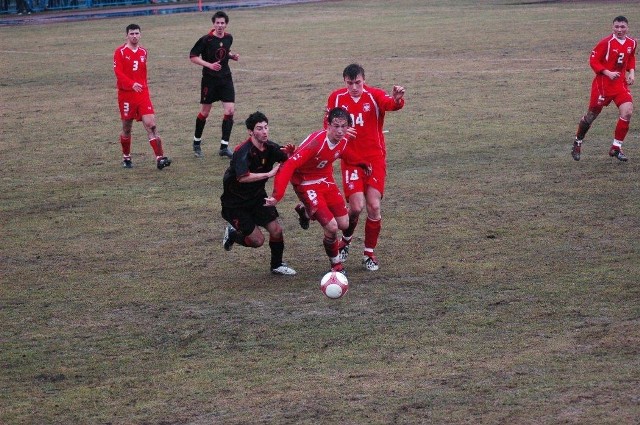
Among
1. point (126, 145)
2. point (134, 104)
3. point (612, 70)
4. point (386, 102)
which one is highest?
point (386, 102)

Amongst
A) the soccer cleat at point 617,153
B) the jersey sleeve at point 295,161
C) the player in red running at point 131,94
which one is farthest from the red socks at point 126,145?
the soccer cleat at point 617,153

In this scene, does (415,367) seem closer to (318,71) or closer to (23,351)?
(23,351)

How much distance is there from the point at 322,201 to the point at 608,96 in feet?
24.9

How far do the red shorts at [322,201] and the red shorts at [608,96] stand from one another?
23.6 feet

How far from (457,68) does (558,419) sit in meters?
21.0

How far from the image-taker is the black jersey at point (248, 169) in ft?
37.4

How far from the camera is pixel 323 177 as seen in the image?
37.9ft

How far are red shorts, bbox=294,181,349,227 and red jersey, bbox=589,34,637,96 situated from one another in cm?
730

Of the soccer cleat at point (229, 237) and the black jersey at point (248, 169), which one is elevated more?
the black jersey at point (248, 169)

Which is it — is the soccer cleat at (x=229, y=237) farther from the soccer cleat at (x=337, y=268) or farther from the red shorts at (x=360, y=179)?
the red shorts at (x=360, y=179)

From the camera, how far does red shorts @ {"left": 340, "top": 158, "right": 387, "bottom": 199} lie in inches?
469

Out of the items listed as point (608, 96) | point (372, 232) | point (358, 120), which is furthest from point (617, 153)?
point (372, 232)

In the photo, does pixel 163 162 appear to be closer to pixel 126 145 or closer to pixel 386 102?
pixel 126 145

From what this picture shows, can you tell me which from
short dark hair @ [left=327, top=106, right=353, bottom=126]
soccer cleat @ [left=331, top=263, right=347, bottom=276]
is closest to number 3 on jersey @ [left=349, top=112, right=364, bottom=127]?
short dark hair @ [left=327, top=106, right=353, bottom=126]
